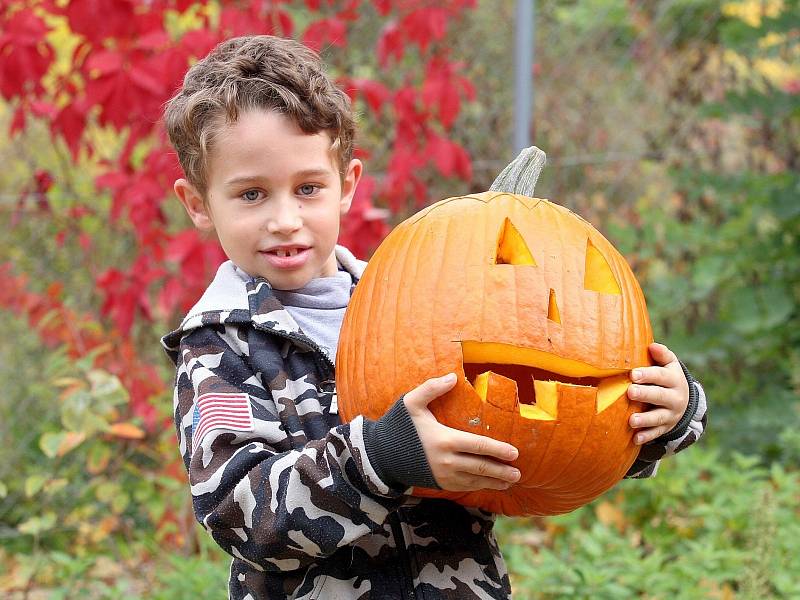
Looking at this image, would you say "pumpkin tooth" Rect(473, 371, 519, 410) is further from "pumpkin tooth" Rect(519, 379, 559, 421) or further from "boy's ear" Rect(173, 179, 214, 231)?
"boy's ear" Rect(173, 179, 214, 231)

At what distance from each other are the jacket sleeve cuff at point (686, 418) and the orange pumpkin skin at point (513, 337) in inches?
4.8

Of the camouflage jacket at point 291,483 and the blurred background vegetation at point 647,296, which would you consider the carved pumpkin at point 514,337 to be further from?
the blurred background vegetation at point 647,296

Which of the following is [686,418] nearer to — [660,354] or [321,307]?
[660,354]

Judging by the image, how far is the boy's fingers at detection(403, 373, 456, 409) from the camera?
5.26 ft

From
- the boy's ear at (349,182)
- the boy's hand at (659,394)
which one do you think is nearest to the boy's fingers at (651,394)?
the boy's hand at (659,394)

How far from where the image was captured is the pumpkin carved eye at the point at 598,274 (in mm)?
1812

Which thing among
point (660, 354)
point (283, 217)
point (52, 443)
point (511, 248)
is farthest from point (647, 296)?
point (283, 217)

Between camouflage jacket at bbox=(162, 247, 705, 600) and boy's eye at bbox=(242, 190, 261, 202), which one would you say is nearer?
camouflage jacket at bbox=(162, 247, 705, 600)

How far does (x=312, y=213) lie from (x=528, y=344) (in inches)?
20.7

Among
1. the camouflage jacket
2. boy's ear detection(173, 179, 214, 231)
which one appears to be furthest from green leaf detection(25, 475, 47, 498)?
boy's ear detection(173, 179, 214, 231)

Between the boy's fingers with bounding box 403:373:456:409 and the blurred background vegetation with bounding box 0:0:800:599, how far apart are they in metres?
1.59

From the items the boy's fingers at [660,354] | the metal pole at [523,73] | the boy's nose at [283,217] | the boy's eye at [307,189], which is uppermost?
the metal pole at [523,73]

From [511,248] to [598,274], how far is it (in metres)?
0.17

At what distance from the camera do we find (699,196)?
205 inches
